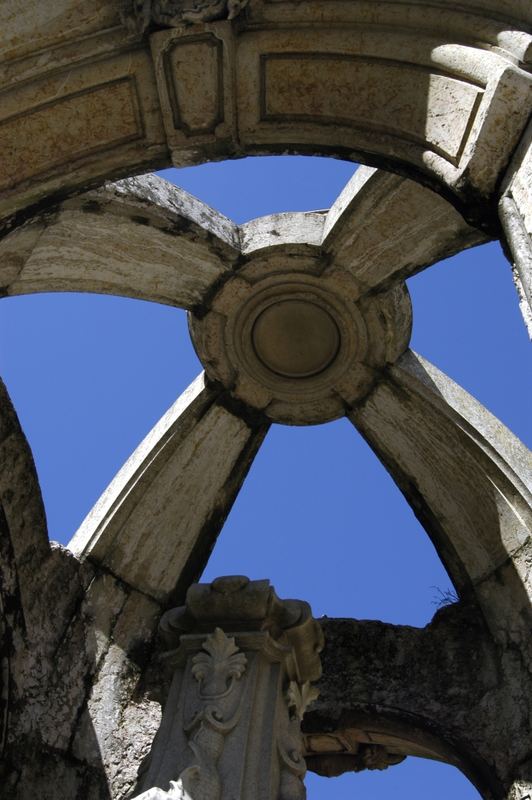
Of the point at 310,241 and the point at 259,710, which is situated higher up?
the point at 310,241

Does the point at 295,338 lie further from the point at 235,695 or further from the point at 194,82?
the point at 235,695

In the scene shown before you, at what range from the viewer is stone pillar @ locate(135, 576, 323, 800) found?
13.3 feet

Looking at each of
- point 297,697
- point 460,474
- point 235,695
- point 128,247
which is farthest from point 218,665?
point 460,474

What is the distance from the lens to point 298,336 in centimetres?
806

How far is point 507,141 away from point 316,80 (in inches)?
45.1

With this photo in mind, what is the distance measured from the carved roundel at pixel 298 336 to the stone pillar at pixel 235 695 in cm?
327

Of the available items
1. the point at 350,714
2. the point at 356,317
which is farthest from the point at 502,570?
the point at 356,317

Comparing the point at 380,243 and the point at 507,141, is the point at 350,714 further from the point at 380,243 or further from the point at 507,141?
the point at 507,141

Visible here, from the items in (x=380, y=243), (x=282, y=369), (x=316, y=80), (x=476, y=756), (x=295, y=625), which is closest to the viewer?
(x=295, y=625)

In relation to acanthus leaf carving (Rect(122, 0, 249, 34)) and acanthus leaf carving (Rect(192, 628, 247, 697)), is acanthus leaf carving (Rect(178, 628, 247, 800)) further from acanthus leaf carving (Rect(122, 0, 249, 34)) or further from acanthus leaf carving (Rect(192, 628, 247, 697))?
acanthus leaf carving (Rect(122, 0, 249, 34))

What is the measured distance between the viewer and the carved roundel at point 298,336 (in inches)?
306

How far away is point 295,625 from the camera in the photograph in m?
4.82

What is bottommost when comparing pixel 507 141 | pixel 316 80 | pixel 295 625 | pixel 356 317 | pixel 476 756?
pixel 295 625

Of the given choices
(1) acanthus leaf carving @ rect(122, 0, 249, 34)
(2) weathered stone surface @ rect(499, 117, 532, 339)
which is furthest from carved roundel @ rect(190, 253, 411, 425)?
(2) weathered stone surface @ rect(499, 117, 532, 339)
